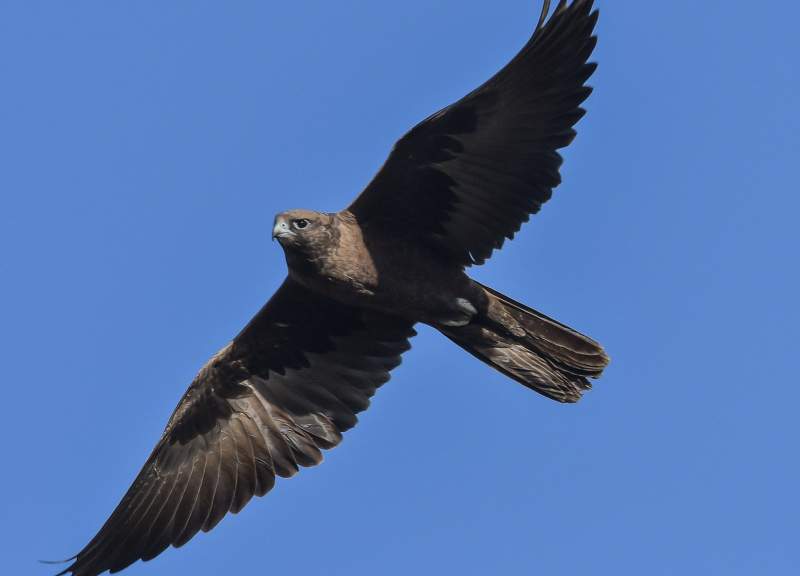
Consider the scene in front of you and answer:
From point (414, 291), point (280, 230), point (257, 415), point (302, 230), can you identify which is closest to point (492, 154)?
point (414, 291)

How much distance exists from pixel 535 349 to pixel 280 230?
2290mm

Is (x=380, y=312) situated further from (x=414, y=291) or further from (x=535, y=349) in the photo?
(x=535, y=349)

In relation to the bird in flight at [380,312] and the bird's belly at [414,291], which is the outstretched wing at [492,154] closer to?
the bird in flight at [380,312]

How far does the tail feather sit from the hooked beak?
159 centimetres

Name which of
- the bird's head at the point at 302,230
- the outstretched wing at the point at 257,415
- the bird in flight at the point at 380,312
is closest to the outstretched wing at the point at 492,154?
the bird in flight at the point at 380,312

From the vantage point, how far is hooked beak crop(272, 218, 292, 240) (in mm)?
10586

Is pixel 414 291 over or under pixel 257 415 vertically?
A: over

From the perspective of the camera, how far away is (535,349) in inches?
448

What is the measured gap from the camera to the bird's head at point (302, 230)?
34.8 feet

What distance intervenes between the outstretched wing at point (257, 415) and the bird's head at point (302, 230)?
1054mm

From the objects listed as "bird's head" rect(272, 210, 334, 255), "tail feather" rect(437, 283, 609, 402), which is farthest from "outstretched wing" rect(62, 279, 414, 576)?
"bird's head" rect(272, 210, 334, 255)

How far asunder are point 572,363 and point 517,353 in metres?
0.44

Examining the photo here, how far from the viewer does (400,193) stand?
431 inches

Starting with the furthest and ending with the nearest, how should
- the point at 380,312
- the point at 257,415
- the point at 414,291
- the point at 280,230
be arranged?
1. the point at 257,415
2. the point at 380,312
3. the point at 414,291
4. the point at 280,230
